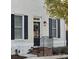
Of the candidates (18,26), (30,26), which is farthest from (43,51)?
(18,26)

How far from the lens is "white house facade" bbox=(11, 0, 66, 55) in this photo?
50.4 feet

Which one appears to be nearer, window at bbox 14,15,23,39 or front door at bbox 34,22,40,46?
window at bbox 14,15,23,39

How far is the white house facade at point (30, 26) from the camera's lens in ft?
50.4

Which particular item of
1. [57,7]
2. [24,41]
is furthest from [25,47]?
[57,7]

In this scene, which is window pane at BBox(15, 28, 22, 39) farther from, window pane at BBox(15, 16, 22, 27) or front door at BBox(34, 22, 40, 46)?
front door at BBox(34, 22, 40, 46)

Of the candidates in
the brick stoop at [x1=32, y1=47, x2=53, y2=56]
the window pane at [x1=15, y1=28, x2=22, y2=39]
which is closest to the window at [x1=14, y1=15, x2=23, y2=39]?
the window pane at [x1=15, y1=28, x2=22, y2=39]

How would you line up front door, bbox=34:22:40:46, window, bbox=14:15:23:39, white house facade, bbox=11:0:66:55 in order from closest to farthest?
white house facade, bbox=11:0:66:55, window, bbox=14:15:23:39, front door, bbox=34:22:40:46

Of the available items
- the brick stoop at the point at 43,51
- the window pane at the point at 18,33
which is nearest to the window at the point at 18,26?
the window pane at the point at 18,33

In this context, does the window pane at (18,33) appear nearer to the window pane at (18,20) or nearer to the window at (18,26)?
the window at (18,26)
